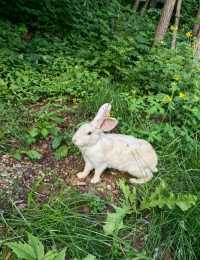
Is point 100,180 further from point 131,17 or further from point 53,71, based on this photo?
point 131,17

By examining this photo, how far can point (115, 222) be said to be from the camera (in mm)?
3232

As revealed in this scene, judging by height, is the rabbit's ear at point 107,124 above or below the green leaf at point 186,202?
above

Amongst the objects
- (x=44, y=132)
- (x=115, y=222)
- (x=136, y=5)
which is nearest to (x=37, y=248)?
(x=115, y=222)

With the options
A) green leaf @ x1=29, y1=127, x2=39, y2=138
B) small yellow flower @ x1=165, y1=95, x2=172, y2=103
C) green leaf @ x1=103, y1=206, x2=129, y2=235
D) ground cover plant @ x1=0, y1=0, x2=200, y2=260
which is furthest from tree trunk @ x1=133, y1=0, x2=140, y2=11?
green leaf @ x1=103, y1=206, x2=129, y2=235

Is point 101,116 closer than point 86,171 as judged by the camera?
Yes

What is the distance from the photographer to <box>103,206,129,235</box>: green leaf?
3.20 metres

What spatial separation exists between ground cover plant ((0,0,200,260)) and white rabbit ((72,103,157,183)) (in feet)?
0.37

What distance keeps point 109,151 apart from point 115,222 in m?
0.68

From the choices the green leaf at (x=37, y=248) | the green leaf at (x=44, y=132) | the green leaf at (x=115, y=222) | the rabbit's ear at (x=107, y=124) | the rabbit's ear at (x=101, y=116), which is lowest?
the green leaf at (x=44, y=132)

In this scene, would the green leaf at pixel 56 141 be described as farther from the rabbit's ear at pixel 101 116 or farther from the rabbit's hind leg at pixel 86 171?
the rabbit's ear at pixel 101 116

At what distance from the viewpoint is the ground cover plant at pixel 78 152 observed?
330 centimetres

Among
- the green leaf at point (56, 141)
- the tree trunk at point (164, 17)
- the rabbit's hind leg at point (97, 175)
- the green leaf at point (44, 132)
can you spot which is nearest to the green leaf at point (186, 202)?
the rabbit's hind leg at point (97, 175)

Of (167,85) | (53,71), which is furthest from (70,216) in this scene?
(53,71)

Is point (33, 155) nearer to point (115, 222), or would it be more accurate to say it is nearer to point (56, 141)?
point (56, 141)
